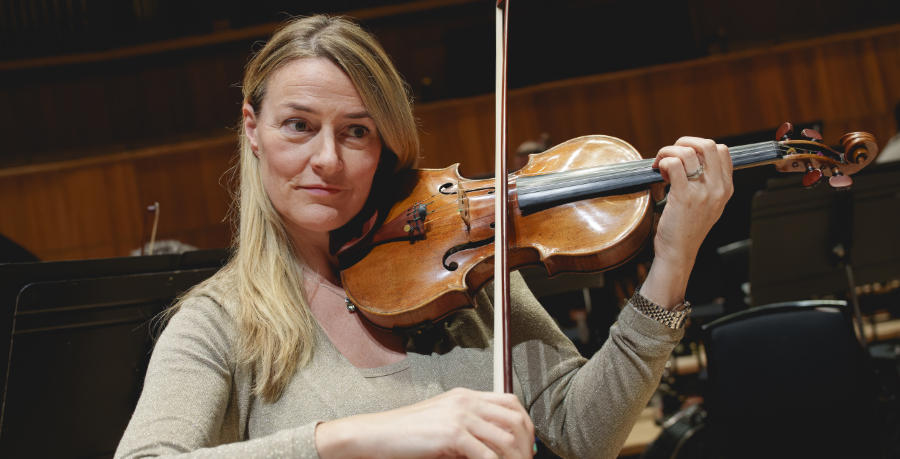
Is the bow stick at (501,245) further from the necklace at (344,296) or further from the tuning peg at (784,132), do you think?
the tuning peg at (784,132)

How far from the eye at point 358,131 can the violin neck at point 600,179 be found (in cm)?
32

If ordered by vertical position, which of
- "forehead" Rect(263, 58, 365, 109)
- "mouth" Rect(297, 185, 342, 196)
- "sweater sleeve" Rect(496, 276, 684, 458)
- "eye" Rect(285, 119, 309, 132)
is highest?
"forehead" Rect(263, 58, 365, 109)

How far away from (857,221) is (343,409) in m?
2.30

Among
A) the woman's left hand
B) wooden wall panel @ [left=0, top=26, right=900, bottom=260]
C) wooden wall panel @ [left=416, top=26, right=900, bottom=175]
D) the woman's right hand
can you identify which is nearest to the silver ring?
the woman's left hand

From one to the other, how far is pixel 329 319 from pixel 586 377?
0.50 metres

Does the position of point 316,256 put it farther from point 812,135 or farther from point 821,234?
point 821,234

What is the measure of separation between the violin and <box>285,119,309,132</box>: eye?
0.76 feet

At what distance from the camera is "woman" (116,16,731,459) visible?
1.02m

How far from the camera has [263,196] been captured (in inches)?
49.5

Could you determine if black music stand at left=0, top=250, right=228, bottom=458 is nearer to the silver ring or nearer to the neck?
the neck

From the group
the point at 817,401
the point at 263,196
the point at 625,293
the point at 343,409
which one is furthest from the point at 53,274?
the point at 625,293

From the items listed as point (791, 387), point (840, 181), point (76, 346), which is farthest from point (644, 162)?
point (76, 346)

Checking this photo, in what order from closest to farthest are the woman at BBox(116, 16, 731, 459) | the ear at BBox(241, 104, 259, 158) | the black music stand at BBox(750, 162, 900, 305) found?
the woman at BBox(116, 16, 731, 459) < the ear at BBox(241, 104, 259, 158) < the black music stand at BBox(750, 162, 900, 305)

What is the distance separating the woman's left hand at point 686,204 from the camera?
102 cm
